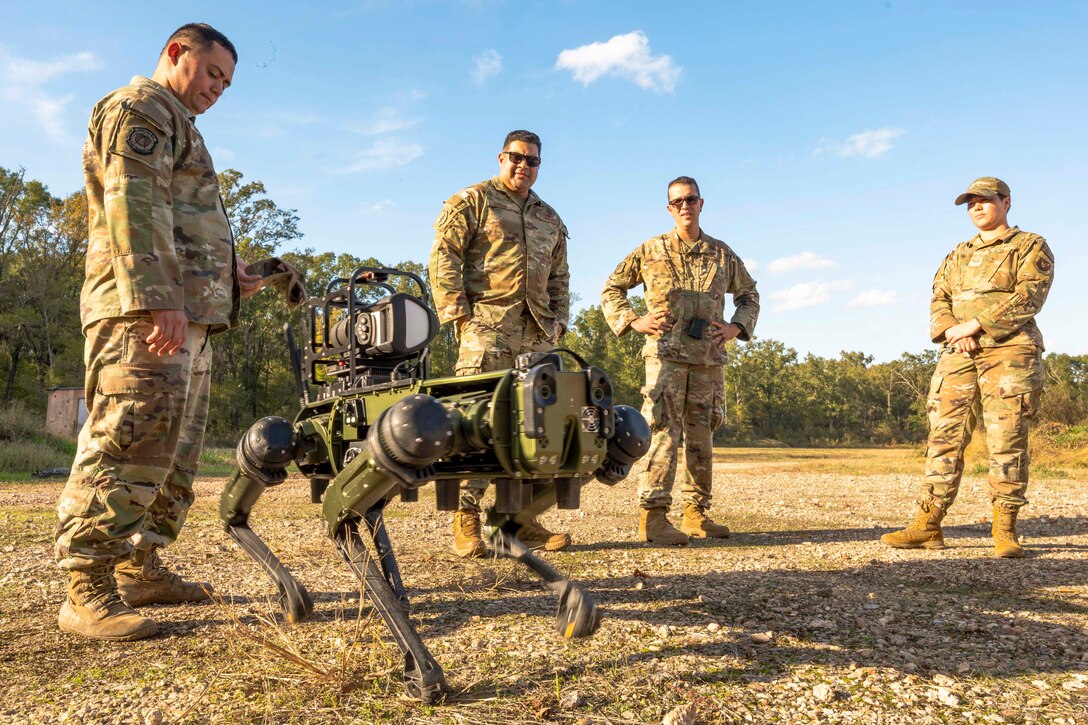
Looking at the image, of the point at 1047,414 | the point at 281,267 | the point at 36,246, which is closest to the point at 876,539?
the point at 281,267

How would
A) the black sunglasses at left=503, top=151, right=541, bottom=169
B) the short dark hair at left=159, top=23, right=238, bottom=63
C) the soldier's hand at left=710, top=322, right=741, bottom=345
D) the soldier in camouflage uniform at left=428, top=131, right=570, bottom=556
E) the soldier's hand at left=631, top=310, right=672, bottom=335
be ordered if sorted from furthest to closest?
the soldier's hand at left=710, top=322, right=741, bottom=345 → the soldier's hand at left=631, top=310, right=672, bottom=335 → the black sunglasses at left=503, top=151, right=541, bottom=169 → the soldier in camouflage uniform at left=428, top=131, right=570, bottom=556 → the short dark hair at left=159, top=23, right=238, bottom=63

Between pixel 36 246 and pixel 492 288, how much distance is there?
141ft

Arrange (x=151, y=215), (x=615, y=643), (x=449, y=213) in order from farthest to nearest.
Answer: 1. (x=449, y=213)
2. (x=151, y=215)
3. (x=615, y=643)

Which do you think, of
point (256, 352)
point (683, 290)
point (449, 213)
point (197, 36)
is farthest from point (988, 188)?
point (256, 352)

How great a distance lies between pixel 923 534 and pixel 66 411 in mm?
24559

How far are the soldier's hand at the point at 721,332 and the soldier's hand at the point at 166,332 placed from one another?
15.1 feet

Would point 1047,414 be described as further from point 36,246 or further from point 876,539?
point 36,246

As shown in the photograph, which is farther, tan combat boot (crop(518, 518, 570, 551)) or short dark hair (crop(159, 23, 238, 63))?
tan combat boot (crop(518, 518, 570, 551))

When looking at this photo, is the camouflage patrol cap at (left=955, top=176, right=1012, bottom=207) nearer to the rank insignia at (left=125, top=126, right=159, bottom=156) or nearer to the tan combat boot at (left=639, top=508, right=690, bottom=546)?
the tan combat boot at (left=639, top=508, right=690, bottom=546)

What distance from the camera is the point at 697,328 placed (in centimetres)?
670

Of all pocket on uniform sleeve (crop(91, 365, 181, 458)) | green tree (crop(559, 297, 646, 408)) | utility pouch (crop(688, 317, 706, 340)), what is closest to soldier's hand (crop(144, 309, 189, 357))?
pocket on uniform sleeve (crop(91, 365, 181, 458))

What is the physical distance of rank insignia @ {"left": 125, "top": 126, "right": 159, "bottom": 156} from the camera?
11.2ft

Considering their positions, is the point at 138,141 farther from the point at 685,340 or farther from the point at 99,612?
the point at 685,340

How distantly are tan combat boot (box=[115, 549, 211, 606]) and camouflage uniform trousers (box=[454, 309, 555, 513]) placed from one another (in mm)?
2068
